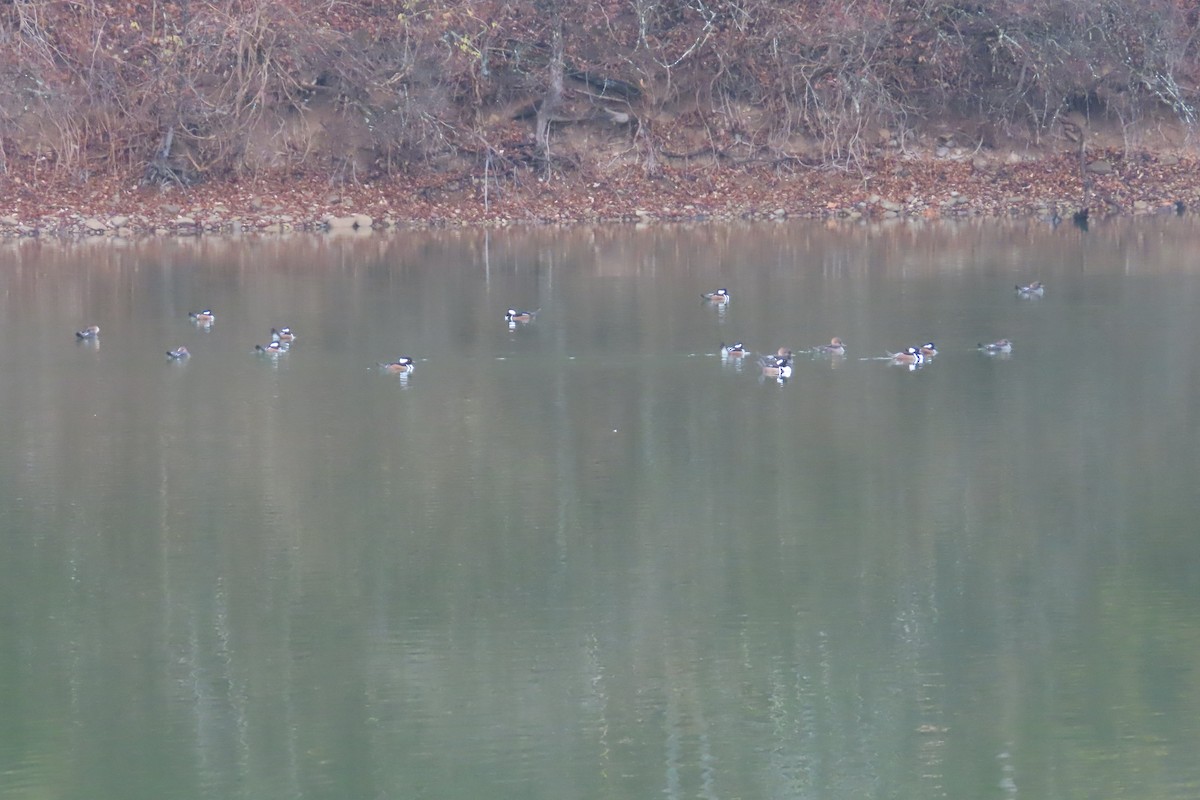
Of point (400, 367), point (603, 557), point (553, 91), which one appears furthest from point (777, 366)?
point (553, 91)

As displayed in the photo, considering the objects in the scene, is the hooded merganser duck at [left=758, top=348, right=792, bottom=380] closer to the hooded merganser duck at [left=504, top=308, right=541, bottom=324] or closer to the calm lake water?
the calm lake water

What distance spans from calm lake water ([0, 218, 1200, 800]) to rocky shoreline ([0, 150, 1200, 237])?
10055mm

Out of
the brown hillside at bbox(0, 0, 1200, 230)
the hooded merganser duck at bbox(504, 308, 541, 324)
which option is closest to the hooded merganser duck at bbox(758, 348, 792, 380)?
the hooded merganser duck at bbox(504, 308, 541, 324)

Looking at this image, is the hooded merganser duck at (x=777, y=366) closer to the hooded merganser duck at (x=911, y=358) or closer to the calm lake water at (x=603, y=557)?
the calm lake water at (x=603, y=557)

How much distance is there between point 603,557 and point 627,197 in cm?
2104

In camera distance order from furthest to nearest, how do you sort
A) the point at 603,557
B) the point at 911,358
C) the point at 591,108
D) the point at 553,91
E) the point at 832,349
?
the point at 591,108 < the point at 553,91 < the point at 832,349 < the point at 911,358 < the point at 603,557

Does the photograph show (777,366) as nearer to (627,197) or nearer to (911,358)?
(911,358)

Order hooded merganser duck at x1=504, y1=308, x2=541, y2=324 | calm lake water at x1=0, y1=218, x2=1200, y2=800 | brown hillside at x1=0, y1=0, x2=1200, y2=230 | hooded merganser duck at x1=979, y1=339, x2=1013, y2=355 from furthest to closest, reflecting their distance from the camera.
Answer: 1. brown hillside at x1=0, y1=0, x2=1200, y2=230
2. hooded merganser duck at x1=504, y1=308, x2=541, y2=324
3. hooded merganser duck at x1=979, y1=339, x2=1013, y2=355
4. calm lake water at x1=0, y1=218, x2=1200, y2=800

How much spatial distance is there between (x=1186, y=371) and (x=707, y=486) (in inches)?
225

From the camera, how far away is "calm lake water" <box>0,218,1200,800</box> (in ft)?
24.4

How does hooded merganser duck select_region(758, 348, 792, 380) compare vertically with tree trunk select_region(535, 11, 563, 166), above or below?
below

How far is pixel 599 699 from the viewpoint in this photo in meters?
7.93

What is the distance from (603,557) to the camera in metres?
9.96

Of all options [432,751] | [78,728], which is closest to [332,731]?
[432,751]
